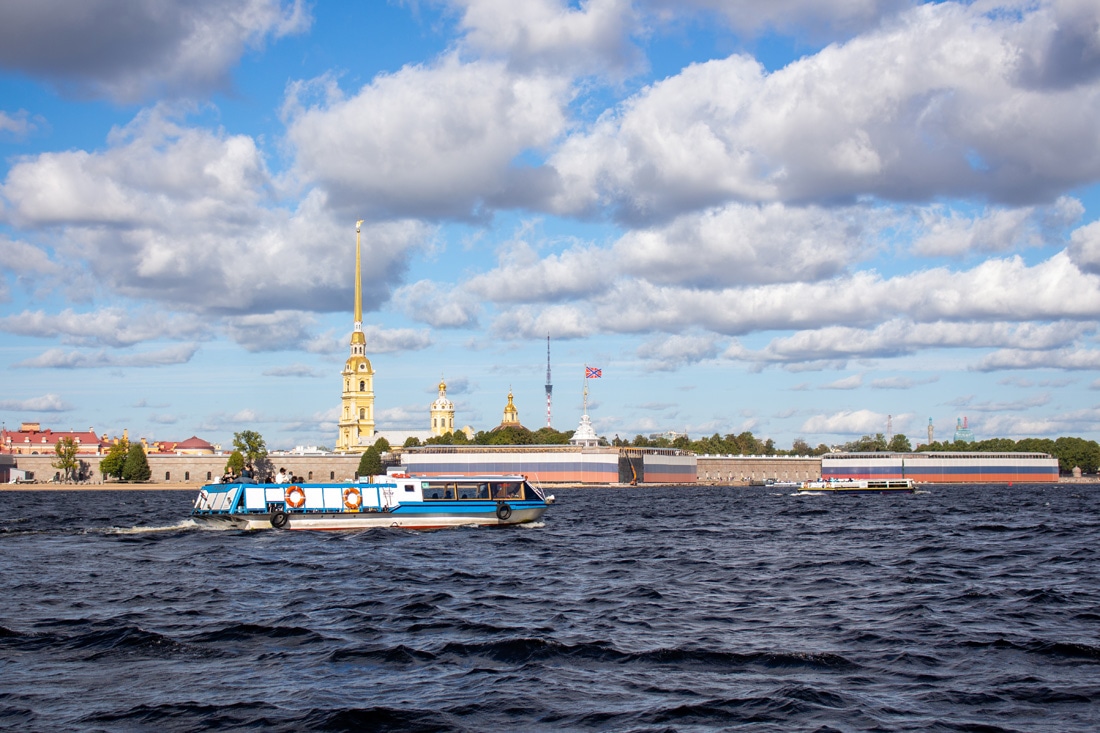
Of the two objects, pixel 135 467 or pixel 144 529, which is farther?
pixel 135 467

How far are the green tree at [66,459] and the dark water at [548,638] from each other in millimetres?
148707

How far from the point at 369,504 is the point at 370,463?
141438mm

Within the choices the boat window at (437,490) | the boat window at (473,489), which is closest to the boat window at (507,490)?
the boat window at (473,489)

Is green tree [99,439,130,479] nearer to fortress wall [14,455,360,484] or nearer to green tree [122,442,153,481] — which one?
green tree [122,442,153,481]

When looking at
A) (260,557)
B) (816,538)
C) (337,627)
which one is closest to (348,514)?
(260,557)

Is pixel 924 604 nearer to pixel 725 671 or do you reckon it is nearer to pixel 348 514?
pixel 725 671

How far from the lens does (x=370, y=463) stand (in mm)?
195125

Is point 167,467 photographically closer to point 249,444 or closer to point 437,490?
point 249,444

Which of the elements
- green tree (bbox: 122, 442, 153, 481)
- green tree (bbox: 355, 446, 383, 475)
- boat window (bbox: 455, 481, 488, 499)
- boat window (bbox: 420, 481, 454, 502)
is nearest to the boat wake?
boat window (bbox: 420, 481, 454, 502)

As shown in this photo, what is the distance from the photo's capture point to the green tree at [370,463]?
636 ft

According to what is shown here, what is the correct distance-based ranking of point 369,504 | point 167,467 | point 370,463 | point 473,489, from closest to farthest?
point 369,504 < point 473,489 < point 167,467 < point 370,463

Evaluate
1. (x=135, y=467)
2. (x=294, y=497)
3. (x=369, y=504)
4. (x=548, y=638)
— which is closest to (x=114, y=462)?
(x=135, y=467)

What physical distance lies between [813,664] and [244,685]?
33.3ft

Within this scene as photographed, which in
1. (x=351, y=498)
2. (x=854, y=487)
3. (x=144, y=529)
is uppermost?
(x=351, y=498)
